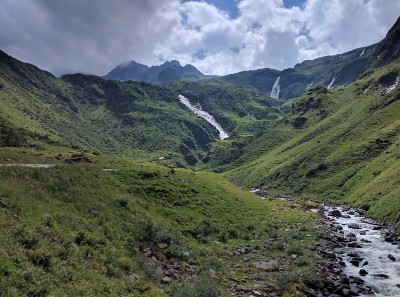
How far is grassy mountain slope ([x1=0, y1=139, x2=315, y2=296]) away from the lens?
20516 mm

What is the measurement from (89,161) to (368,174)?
Answer: 85.3 m

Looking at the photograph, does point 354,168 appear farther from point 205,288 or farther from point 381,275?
point 205,288

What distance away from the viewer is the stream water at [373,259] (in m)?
33.8

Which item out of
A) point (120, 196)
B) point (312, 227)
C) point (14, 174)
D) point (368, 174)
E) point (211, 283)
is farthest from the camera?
point (368, 174)

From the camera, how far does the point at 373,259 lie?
42031mm

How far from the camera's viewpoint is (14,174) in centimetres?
3102

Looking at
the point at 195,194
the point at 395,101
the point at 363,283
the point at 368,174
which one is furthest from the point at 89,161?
the point at 395,101

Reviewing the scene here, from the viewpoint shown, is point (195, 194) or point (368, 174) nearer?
point (195, 194)

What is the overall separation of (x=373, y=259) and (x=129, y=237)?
101ft

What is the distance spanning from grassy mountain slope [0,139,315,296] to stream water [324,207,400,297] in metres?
5.52

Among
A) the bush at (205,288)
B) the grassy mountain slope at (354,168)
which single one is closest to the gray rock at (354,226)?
the grassy mountain slope at (354,168)

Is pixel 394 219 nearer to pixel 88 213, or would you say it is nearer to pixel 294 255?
pixel 294 255

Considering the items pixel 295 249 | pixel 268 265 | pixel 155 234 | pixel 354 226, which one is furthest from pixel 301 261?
pixel 354 226

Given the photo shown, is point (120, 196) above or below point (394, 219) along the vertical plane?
below
